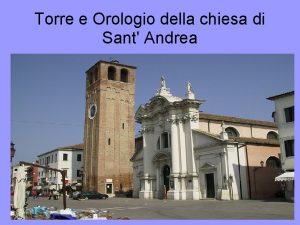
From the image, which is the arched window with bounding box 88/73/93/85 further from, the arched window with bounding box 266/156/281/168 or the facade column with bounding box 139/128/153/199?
the arched window with bounding box 266/156/281/168

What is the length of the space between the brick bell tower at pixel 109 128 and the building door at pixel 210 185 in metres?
19.4

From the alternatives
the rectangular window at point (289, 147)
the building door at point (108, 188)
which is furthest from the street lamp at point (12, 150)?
the building door at point (108, 188)

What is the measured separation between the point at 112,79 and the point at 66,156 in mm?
19705

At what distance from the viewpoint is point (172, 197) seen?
3672 cm

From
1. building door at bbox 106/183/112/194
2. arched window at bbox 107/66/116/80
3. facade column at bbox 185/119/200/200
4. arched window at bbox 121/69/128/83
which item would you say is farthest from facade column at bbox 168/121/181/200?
arched window at bbox 121/69/128/83

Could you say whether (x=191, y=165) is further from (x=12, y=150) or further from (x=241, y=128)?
(x=12, y=150)

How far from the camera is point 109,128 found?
53.1 metres

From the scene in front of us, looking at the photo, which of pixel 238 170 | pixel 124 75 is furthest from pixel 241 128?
pixel 124 75

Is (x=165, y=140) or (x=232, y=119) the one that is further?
(x=232, y=119)

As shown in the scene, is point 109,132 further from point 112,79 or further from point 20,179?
point 20,179

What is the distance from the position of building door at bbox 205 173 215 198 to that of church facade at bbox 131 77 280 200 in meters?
0.09

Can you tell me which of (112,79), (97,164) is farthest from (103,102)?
(97,164)

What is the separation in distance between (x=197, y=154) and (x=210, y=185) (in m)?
3.18

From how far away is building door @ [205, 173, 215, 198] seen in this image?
114 ft
